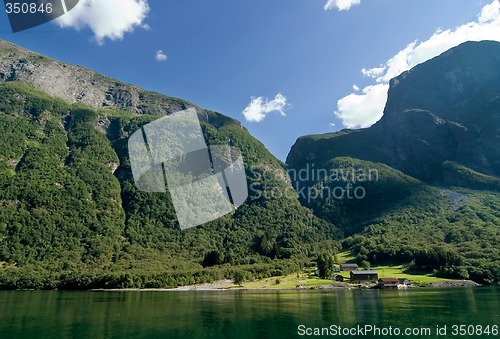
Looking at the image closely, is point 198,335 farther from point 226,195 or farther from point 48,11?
point 226,195

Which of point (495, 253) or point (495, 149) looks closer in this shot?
point (495, 253)

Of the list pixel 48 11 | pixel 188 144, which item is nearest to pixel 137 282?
pixel 48 11

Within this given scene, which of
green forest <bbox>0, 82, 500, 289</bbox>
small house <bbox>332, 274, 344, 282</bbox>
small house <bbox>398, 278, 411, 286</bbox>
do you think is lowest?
small house <bbox>398, 278, 411, 286</bbox>

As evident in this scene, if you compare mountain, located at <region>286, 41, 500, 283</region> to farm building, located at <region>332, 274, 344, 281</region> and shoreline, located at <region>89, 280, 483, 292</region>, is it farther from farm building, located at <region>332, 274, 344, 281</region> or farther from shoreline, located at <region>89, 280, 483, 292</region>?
farm building, located at <region>332, 274, 344, 281</region>

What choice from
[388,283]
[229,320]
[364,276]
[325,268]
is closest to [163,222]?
[325,268]

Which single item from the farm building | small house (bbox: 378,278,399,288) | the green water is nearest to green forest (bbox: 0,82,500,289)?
the farm building

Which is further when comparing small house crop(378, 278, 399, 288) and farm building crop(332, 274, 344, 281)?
farm building crop(332, 274, 344, 281)
